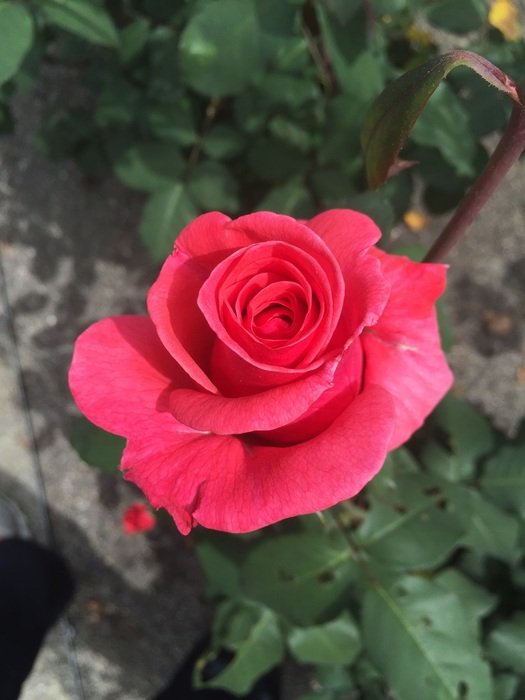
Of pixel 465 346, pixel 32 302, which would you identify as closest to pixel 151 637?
pixel 32 302

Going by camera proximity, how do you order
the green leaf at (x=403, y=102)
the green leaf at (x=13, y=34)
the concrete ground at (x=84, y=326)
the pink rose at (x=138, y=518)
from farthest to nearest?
the concrete ground at (x=84, y=326)
the pink rose at (x=138, y=518)
the green leaf at (x=13, y=34)
the green leaf at (x=403, y=102)

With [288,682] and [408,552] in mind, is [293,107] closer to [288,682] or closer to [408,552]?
[408,552]

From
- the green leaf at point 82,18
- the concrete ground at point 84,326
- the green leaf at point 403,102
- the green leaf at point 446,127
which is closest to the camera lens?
the green leaf at point 403,102

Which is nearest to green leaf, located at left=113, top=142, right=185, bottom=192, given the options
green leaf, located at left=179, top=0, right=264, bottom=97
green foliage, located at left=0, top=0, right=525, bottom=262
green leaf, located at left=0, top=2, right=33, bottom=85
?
green foliage, located at left=0, top=0, right=525, bottom=262

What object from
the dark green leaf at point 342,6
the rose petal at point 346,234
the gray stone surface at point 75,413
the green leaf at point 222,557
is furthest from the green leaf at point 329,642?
the dark green leaf at point 342,6

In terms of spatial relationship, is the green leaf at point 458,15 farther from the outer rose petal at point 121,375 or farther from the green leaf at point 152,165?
the outer rose petal at point 121,375
